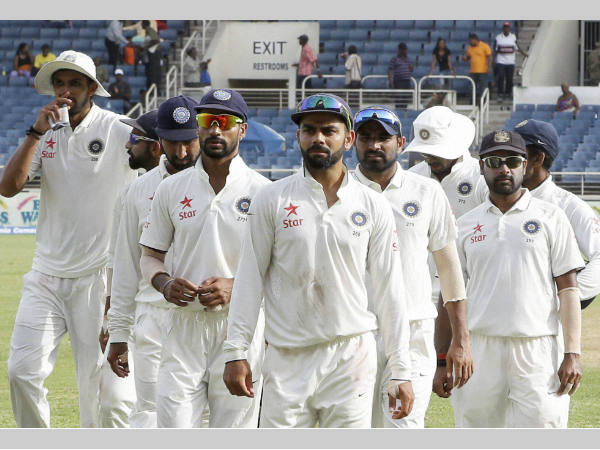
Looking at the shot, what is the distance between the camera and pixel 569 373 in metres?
6.74

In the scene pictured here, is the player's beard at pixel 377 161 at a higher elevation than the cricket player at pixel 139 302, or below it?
higher

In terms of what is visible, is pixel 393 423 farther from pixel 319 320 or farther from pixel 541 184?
pixel 541 184

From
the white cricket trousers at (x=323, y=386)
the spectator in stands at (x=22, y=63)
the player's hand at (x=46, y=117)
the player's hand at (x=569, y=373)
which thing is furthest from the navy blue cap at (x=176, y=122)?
the spectator in stands at (x=22, y=63)

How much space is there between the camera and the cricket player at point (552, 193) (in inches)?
294

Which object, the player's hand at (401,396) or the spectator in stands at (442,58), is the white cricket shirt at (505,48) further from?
the player's hand at (401,396)

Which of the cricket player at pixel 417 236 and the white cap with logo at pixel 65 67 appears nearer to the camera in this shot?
the cricket player at pixel 417 236

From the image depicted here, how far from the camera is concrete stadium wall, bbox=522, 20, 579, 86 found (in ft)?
113

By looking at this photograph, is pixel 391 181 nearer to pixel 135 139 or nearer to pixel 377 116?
pixel 377 116

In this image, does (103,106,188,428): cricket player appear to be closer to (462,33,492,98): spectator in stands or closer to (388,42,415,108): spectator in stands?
(388,42,415,108): spectator in stands

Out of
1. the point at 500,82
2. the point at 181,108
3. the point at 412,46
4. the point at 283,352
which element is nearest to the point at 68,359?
the point at 181,108

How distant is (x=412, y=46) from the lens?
36062mm

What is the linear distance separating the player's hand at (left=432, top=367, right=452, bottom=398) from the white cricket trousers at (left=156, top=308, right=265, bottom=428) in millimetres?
1047

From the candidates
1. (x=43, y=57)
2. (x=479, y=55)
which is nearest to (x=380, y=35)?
(x=479, y=55)

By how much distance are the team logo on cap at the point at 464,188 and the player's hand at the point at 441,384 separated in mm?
1826
